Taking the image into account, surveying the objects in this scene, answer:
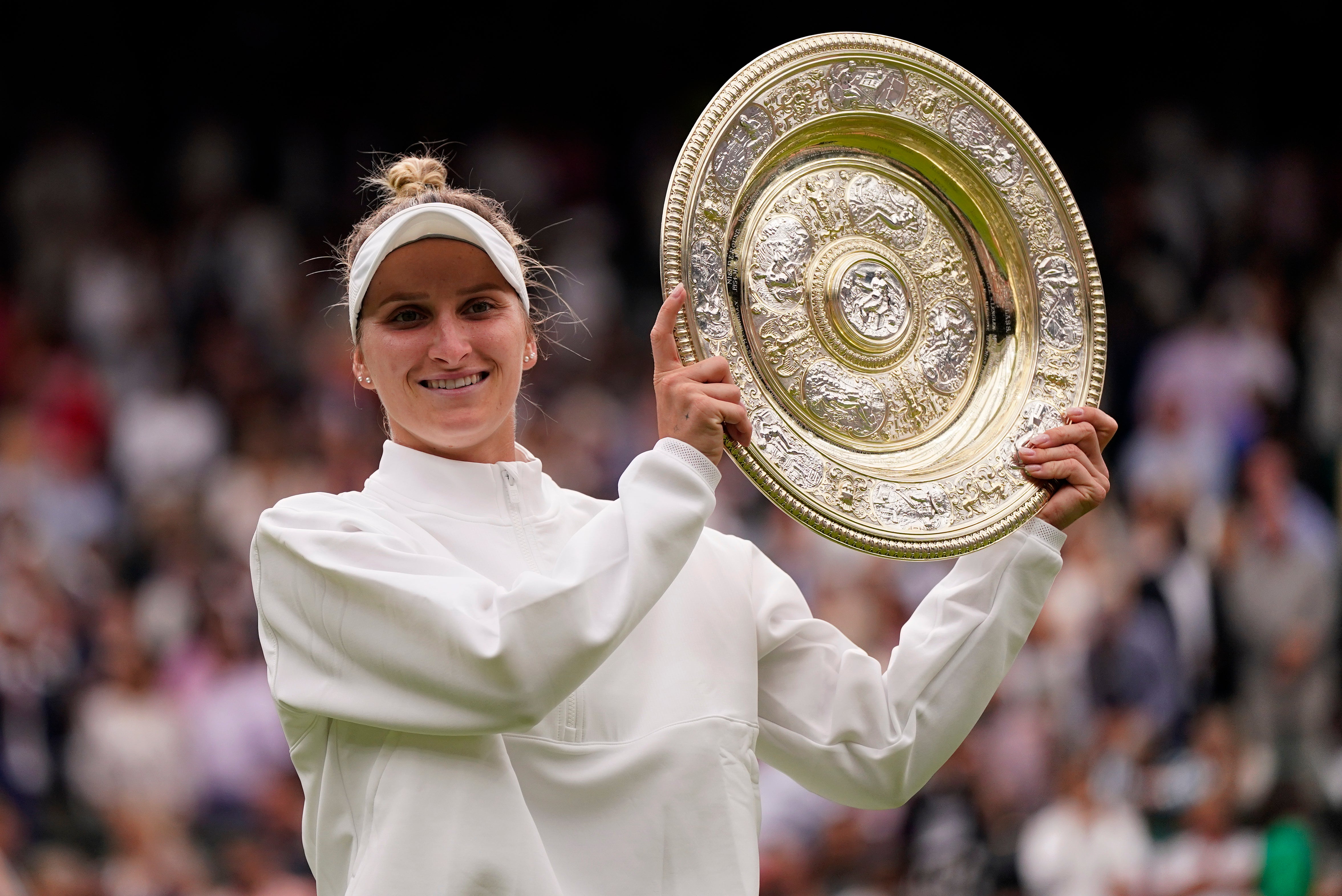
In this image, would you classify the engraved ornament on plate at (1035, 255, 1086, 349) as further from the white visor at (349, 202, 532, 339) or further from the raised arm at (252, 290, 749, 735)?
the white visor at (349, 202, 532, 339)

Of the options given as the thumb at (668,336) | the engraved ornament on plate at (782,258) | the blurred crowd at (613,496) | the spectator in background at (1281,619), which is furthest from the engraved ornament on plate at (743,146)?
the spectator in background at (1281,619)

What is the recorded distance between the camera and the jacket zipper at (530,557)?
2258mm

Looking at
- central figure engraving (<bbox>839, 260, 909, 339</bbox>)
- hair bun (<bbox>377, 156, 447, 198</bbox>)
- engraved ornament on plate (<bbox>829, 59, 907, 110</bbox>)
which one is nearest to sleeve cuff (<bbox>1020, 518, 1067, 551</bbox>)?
central figure engraving (<bbox>839, 260, 909, 339</bbox>)

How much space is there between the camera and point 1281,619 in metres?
6.75

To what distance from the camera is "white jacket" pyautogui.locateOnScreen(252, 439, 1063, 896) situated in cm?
211

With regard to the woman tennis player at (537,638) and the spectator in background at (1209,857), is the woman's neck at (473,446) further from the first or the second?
the spectator in background at (1209,857)

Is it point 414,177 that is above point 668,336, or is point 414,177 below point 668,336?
above

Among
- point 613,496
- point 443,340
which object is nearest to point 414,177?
point 443,340

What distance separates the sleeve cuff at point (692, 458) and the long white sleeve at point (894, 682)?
15.0 inches

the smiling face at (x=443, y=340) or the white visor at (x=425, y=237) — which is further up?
the white visor at (x=425, y=237)

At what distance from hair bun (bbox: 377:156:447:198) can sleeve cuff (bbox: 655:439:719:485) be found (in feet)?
2.19

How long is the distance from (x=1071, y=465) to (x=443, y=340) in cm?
102

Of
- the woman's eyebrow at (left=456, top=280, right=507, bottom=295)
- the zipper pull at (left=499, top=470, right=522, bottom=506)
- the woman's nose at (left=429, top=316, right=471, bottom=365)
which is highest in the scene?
the woman's eyebrow at (left=456, top=280, right=507, bottom=295)

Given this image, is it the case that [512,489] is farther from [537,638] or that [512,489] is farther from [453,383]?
[537,638]
